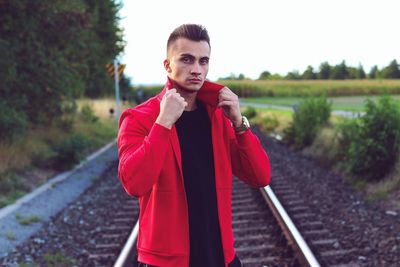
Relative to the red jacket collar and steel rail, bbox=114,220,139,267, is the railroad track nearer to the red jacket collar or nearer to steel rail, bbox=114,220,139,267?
steel rail, bbox=114,220,139,267

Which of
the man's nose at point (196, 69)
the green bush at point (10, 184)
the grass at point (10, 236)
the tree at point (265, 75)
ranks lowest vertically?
the grass at point (10, 236)

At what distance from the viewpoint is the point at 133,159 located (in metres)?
1.90

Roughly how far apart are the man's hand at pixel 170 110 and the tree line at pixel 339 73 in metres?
8.42

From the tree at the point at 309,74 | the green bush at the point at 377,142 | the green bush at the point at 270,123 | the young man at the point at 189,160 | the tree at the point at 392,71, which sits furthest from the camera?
the green bush at the point at 270,123

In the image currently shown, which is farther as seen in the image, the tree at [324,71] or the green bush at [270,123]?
the green bush at [270,123]

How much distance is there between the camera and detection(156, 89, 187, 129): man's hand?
1.93 m

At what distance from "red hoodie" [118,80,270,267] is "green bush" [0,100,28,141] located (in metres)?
9.15

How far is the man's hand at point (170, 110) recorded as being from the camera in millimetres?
1931

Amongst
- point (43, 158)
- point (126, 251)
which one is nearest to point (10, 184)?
point (43, 158)

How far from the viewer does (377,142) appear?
28.0 feet

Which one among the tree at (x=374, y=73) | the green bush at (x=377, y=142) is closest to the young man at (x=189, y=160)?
the green bush at (x=377, y=142)

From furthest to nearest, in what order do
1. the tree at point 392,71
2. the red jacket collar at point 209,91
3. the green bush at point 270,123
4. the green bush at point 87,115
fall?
the green bush at point 270,123
the green bush at point 87,115
the tree at point 392,71
the red jacket collar at point 209,91

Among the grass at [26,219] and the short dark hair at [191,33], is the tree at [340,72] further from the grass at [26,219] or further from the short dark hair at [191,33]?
the short dark hair at [191,33]

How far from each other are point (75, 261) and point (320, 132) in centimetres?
913
